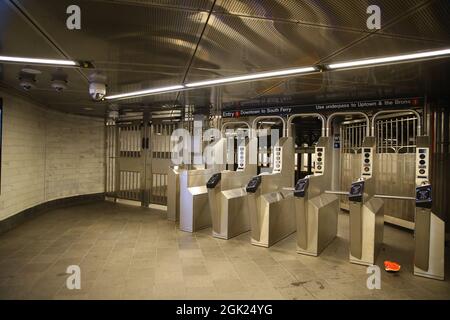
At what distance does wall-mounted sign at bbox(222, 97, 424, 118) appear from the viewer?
5285 millimetres

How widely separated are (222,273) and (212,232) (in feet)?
5.81

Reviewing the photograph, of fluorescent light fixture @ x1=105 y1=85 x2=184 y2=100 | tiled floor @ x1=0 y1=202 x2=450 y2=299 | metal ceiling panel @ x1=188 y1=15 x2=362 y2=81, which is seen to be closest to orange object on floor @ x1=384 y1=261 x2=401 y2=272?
tiled floor @ x1=0 y1=202 x2=450 y2=299

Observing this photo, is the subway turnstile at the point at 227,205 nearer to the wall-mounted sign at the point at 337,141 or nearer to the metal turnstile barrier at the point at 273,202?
the metal turnstile barrier at the point at 273,202

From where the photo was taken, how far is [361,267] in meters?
3.97

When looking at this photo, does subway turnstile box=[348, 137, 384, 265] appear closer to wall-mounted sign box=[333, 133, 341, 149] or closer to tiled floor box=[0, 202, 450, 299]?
tiled floor box=[0, 202, 450, 299]

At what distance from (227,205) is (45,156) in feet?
16.3

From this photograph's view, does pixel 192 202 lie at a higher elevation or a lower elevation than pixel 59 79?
lower

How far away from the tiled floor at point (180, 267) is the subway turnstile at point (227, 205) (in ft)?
0.69

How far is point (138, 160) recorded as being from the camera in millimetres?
8117

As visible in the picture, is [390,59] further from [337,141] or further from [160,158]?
[160,158]

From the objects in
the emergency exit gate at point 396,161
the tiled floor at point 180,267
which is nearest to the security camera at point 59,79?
the tiled floor at point 180,267

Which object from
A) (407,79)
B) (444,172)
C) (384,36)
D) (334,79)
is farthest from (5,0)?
(444,172)

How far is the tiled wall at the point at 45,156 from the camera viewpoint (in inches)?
213

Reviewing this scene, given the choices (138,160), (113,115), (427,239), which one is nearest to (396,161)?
(427,239)
